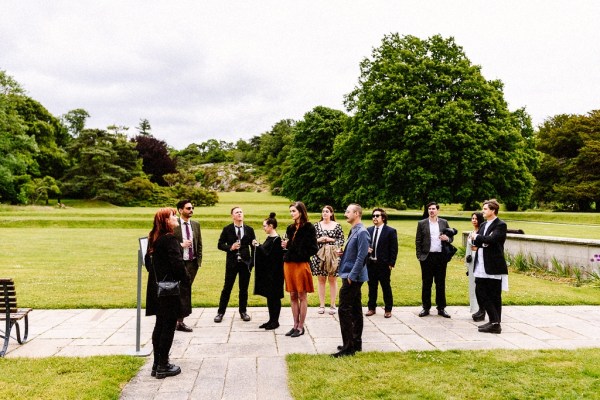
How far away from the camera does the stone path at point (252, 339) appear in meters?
4.79

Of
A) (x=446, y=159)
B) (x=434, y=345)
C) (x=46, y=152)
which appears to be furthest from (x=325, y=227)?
(x=46, y=152)

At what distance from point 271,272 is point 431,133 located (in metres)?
23.9

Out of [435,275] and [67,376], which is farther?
[435,275]

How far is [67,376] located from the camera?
191 inches

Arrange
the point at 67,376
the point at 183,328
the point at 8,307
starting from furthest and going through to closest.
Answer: the point at 183,328, the point at 8,307, the point at 67,376

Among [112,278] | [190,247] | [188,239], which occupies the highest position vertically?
[188,239]

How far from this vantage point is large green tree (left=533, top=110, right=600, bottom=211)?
45719 mm

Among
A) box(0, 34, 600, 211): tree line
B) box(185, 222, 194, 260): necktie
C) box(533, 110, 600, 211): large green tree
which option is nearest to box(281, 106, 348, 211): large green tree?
box(0, 34, 600, 211): tree line

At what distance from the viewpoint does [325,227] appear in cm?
768

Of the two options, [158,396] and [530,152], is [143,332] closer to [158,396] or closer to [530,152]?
[158,396]

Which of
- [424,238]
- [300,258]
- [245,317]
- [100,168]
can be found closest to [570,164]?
[424,238]

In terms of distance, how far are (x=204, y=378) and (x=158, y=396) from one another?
1.92 ft

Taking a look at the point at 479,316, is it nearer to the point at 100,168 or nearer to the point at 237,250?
the point at 237,250

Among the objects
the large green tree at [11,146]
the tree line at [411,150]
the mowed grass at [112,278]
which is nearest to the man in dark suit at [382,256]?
the mowed grass at [112,278]
